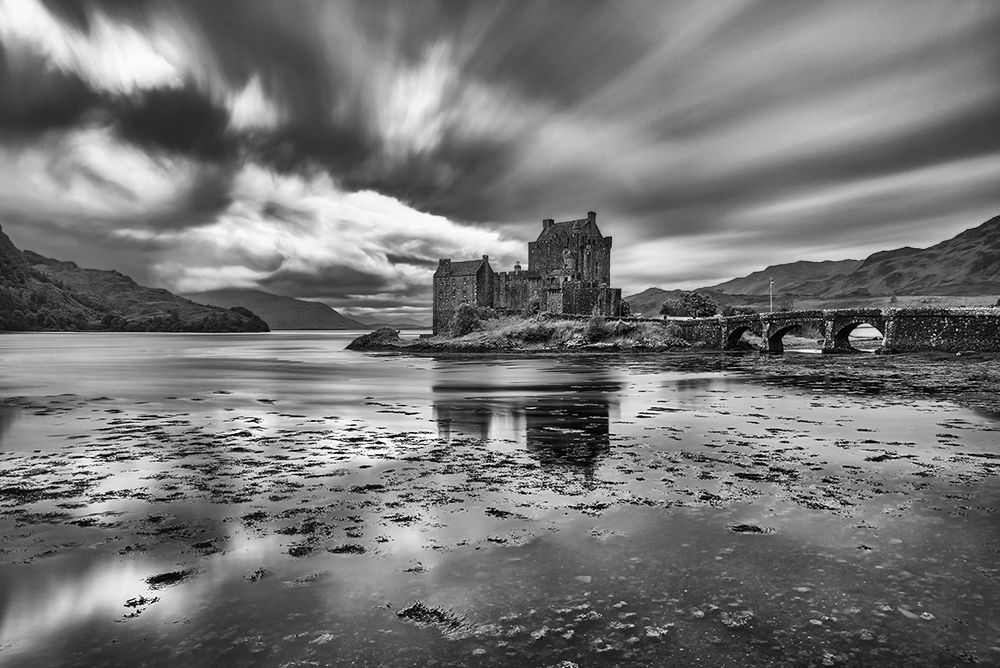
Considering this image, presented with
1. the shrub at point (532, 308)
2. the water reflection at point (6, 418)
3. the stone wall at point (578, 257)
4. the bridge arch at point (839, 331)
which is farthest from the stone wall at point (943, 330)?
the water reflection at point (6, 418)

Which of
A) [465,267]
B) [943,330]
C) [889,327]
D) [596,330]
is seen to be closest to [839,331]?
[889,327]

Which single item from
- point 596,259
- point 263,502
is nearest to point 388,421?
point 263,502

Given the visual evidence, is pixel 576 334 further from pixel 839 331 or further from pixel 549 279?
Answer: pixel 839 331

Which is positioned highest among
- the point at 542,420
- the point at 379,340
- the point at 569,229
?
the point at 569,229

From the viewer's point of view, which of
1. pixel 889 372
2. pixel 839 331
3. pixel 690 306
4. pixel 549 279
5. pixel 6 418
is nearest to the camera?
pixel 6 418

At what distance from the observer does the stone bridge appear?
48844mm

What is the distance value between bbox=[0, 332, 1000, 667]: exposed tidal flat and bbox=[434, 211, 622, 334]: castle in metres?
71.8

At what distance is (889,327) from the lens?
5656 cm

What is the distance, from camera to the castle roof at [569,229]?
94500mm

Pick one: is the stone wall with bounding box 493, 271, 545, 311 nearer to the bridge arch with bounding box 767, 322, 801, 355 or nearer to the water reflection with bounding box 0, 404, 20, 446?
the bridge arch with bounding box 767, 322, 801, 355

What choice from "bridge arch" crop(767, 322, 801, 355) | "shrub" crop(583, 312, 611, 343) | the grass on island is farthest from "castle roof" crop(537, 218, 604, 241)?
"bridge arch" crop(767, 322, 801, 355)

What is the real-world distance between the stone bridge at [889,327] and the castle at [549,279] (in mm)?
18491

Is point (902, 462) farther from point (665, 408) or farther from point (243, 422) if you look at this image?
point (243, 422)

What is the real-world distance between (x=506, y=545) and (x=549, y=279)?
287 feet
